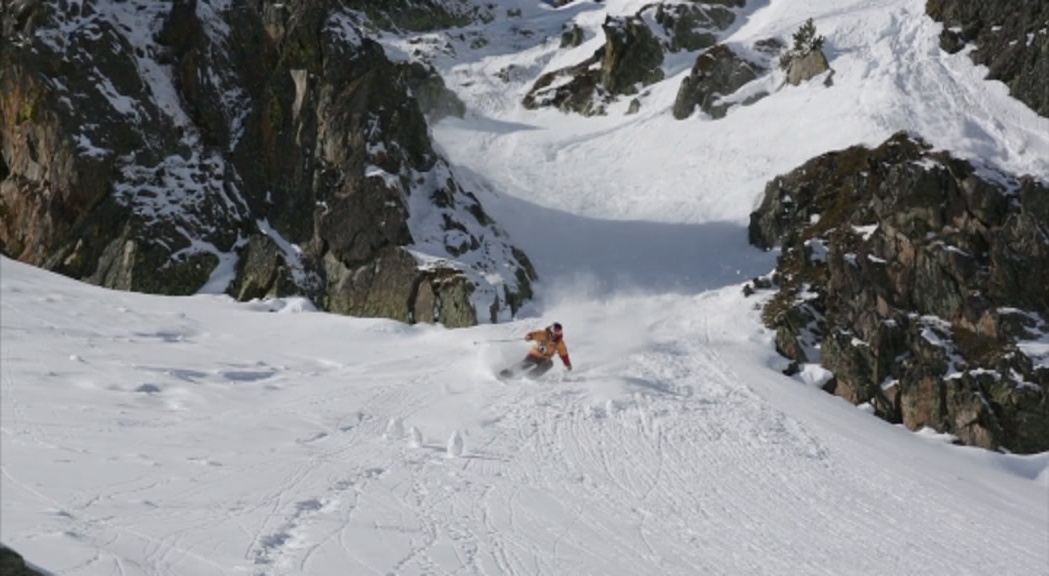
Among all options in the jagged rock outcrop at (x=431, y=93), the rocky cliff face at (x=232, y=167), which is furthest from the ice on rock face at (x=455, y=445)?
the jagged rock outcrop at (x=431, y=93)

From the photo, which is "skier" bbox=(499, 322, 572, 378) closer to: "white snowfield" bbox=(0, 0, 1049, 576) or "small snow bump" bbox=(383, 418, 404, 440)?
"white snowfield" bbox=(0, 0, 1049, 576)

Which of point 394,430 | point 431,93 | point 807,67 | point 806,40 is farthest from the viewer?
point 431,93

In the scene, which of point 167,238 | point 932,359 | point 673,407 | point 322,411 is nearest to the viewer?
point 322,411

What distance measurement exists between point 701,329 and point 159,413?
14.0 metres

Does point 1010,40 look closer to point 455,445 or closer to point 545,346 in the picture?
point 545,346

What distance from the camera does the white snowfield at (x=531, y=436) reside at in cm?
959

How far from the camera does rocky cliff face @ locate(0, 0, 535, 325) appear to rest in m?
26.2

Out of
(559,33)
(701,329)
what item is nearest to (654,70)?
(559,33)

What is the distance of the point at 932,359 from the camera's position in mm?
20984

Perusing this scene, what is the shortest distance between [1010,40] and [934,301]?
502 inches

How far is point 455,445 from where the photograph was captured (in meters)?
13.6

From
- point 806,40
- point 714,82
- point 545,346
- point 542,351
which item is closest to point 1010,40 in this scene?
point 806,40

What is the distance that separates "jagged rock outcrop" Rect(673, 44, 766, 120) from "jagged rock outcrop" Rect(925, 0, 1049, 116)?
817cm

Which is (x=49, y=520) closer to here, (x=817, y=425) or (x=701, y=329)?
(x=817, y=425)
